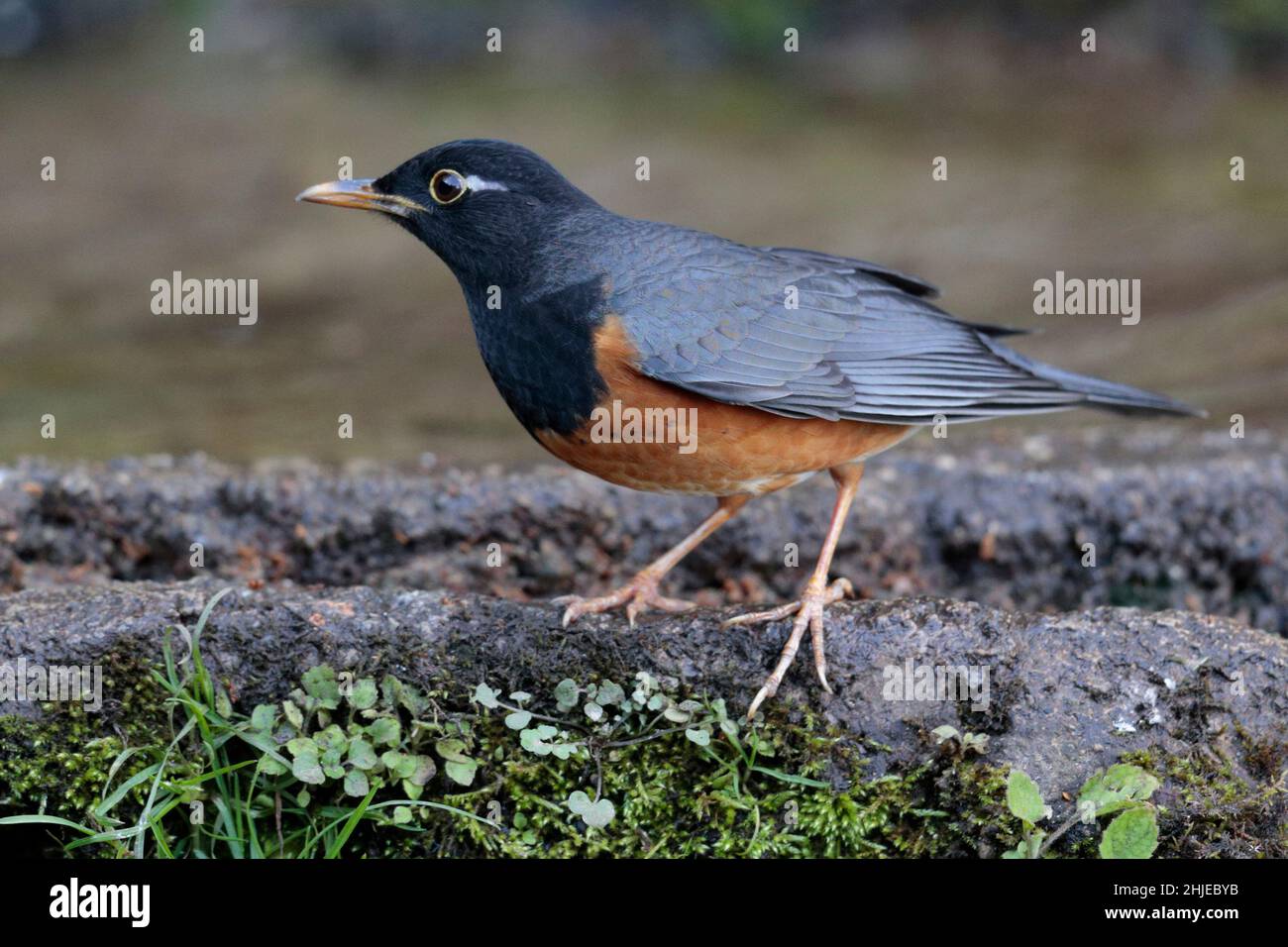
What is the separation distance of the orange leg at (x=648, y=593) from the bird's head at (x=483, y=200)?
110 centimetres

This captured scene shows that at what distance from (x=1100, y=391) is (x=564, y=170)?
7.46m

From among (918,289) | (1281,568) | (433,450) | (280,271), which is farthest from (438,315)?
(1281,568)

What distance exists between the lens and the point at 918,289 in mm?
5402

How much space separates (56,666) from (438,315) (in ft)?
19.0

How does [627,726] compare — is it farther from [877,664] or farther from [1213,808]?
[1213,808]

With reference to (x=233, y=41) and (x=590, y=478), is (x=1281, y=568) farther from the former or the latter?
(x=233, y=41)

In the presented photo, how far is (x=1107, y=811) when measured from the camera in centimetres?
365

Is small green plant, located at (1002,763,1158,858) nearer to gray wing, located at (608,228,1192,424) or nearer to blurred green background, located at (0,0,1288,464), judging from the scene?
gray wing, located at (608,228,1192,424)

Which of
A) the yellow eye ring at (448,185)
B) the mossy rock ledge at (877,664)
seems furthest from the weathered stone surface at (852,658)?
the yellow eye ring at (448,185)

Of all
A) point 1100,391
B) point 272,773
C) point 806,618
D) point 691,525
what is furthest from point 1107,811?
point 691,525

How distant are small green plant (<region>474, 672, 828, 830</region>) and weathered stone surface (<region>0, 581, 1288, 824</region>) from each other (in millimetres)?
77

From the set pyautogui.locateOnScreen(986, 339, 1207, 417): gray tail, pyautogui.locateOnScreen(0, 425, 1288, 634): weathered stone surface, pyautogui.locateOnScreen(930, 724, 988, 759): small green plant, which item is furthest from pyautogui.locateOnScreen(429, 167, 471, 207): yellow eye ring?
pyautogui.locateOnScreen(930, 724, 988, 759): small green plant

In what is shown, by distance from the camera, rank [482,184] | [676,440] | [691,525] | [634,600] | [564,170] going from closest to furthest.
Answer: [676,440] < [634,600] < [482,184] < [691,525] < [564,170]

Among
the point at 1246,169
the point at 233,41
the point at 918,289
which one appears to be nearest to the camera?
the point at 918,289
